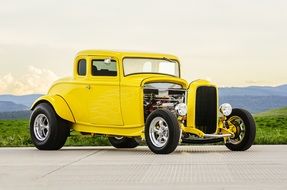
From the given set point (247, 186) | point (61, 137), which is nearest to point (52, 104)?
point (61, 137)

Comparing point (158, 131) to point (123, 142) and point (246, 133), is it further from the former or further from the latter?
point (123, 142)

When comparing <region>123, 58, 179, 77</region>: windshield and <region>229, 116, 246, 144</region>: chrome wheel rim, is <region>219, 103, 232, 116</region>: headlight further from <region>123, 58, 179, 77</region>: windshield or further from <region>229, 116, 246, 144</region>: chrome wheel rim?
<region>123, 58, 179, 77</region>: windshield

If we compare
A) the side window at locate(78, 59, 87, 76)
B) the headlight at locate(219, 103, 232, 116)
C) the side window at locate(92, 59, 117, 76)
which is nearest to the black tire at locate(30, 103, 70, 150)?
the side window at locate(78, 59, 87, 76)

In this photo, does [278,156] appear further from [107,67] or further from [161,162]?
[107,67]

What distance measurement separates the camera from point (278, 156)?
13.6 m

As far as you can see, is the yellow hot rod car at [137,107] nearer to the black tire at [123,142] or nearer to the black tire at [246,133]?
the black tire at [246,133]

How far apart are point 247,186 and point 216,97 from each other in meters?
6.92

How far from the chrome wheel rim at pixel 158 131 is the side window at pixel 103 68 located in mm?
1774

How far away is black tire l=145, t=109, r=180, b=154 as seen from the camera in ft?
46.5

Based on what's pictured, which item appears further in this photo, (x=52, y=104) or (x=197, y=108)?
(x=52, y=104)

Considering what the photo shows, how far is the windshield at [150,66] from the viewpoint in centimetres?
1603

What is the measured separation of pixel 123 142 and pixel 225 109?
2894 millimetres

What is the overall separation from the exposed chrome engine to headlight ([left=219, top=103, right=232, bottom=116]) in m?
0.80

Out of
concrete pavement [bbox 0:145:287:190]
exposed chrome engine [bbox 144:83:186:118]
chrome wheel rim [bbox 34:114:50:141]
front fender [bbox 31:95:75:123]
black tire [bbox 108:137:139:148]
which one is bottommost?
black tire [bbox 108:137:139:148]
